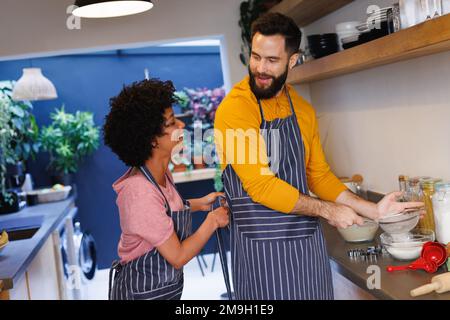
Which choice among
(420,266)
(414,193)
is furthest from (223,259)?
(414,193)

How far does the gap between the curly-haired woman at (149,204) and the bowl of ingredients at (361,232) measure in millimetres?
658

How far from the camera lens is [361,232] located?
2650 mm

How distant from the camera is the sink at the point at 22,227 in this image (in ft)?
13.1

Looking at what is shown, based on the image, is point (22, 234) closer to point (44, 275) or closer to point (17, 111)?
point (44, 275)

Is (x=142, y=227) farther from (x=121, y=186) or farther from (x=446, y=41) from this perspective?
(x=446, y=41)

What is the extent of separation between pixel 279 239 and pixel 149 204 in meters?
0.52

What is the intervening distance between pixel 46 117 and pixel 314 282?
4879mm

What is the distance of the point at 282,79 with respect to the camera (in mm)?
2338

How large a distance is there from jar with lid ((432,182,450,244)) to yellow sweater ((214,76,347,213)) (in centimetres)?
35

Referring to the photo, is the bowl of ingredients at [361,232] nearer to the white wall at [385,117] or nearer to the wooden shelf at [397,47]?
the white wall at [385,117]

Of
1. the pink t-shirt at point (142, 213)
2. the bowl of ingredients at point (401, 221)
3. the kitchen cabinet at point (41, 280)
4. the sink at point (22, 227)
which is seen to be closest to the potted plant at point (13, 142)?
the sink at point (22, 227)

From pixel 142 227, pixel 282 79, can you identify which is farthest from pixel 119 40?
pixel 142 227

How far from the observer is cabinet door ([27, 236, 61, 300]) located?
11.5ft

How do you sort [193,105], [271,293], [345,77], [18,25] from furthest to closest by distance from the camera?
1. [193,105]
2. [18,25]
3. [345,77]
4. [271,293]
